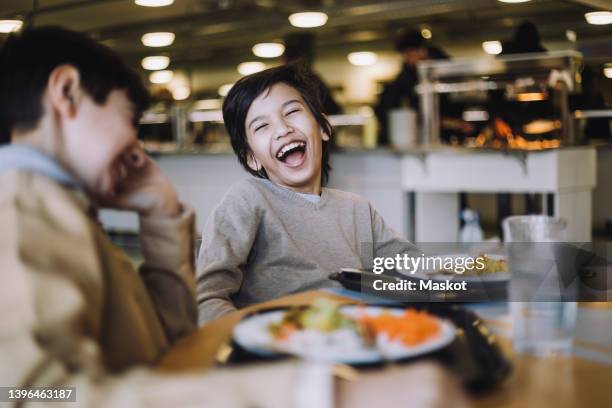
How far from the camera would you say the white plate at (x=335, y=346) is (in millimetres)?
824

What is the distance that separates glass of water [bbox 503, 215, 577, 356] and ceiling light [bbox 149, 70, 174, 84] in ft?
32.4

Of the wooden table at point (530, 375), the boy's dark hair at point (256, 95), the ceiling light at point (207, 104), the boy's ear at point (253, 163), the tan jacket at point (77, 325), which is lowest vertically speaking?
the wooden table at point (530, 375)

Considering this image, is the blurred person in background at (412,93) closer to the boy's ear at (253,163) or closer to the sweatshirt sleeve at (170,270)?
the boy's ear at (253,163)

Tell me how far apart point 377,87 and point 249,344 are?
11.4m

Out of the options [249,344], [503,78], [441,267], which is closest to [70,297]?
[249,344]

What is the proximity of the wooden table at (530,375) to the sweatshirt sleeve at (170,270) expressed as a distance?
0.03 metres

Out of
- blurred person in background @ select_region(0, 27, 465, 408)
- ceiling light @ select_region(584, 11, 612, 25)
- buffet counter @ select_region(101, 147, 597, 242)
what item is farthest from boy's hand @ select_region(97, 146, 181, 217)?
ceiling light @ select_region(584, 11, 612, 25)

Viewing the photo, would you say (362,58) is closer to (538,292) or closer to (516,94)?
(516,94)

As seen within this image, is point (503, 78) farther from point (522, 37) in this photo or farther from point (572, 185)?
point (572, 185)

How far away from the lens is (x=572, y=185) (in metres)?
4.95

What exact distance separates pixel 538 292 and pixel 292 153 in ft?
2.99

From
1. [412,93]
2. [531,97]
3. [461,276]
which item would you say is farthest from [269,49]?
[461,276]

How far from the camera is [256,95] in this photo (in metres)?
1.83

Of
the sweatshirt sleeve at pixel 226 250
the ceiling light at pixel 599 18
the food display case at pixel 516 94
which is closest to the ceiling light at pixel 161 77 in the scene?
the food display case at pixel 516 94
